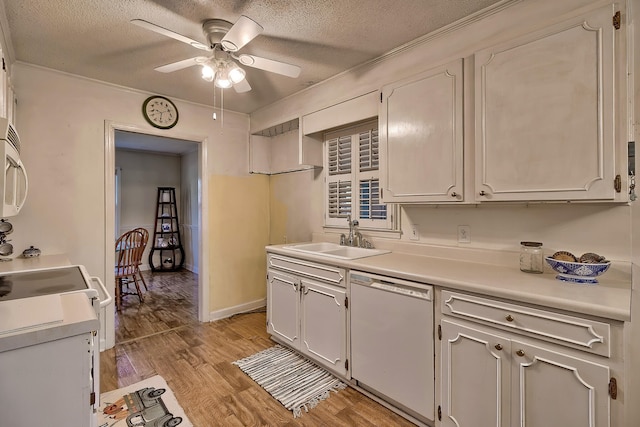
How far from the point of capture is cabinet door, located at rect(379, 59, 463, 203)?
181 centimetres

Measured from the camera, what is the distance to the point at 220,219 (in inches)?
136

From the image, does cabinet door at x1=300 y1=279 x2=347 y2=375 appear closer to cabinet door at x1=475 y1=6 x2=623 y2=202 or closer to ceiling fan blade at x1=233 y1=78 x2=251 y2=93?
cabinet door at x1=475 y1=6 x2=623 y2=202

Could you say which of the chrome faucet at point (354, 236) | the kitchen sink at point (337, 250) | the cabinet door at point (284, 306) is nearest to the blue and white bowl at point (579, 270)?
the kitchen sink at point (337, 250)

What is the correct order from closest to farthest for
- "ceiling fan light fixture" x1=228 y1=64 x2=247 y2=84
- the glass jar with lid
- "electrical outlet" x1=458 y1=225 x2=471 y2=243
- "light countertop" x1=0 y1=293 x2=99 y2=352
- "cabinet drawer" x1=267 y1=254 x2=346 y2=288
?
"light countertop" x1=0 y1=293 x2=99 y2=352
the glass jar with lid
"ceiling fan light fixture" x1=228 y1=64 x2=247 y2=84
"electrical outlet" x1=458 y1=225 x2=471 y2=243
"cabinet drawer" x1=267 y1=254 x2=346 y2=288

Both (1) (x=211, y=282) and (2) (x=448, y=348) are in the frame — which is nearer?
(2) (x=448, y=348)

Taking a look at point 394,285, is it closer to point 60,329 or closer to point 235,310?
point 60,329

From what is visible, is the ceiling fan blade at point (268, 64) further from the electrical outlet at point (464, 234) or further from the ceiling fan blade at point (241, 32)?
the electrical outlet at point (464, 234)

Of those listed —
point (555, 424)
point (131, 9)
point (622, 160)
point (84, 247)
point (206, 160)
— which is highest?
point (131, 9)

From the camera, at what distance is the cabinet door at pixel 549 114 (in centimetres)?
133

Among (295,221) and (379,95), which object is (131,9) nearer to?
(379,95)

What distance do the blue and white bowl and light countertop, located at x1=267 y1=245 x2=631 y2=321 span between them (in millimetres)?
33

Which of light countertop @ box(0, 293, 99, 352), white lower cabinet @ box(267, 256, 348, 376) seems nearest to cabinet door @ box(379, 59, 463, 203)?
white lower cabinet @ box(267, 256, 348, 376)

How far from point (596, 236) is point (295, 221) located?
2.54m

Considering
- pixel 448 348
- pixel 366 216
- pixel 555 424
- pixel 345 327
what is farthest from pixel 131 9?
pixel 555 424
